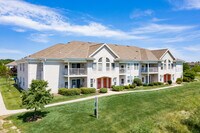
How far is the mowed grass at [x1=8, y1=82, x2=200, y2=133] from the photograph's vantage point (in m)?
16.5

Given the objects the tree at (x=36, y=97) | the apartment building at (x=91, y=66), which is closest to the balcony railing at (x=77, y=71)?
the apartment building at (x=91, y=66)

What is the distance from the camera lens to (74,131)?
1578 cm

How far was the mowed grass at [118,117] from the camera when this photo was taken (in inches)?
649

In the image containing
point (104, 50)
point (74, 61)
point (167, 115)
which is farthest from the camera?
point (104, 50)

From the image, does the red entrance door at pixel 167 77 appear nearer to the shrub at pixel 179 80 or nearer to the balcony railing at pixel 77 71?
the shrub at pixel 179 80

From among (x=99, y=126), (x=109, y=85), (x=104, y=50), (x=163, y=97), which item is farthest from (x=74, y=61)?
(x=99, y=126)

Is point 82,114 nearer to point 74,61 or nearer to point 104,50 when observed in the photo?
point 74,61

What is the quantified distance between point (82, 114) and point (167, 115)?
8.53 m

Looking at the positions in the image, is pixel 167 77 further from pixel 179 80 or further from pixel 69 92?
pixel 69 92

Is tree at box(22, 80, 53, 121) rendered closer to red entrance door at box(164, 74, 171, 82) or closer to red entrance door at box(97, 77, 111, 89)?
red entrance door at box(97, 77, 111, 89)

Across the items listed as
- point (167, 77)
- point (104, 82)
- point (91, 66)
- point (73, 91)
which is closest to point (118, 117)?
point (73, 91)

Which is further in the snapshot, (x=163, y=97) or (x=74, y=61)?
(x=74, y=61)

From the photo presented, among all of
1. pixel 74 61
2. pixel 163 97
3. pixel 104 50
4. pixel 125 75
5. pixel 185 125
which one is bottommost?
pixel 185 125

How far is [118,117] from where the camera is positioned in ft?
61.1
